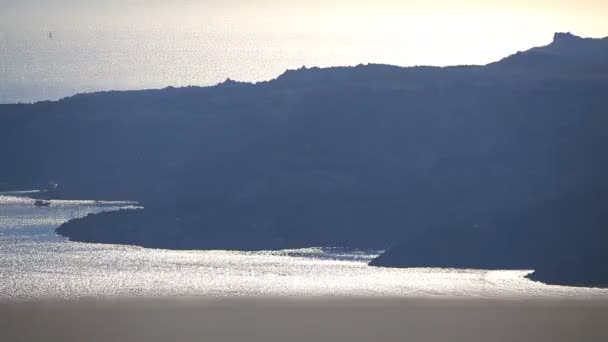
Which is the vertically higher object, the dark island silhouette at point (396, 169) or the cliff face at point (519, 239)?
the dark island silhouette at point (396, 169)

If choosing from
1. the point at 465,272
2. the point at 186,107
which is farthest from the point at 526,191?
the point at 186,107

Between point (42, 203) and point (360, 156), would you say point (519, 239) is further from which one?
point (42, 203)

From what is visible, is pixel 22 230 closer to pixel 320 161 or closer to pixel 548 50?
pixel 320 161

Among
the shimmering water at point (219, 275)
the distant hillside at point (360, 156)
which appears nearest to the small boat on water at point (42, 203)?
the distant hillside at point (360, 156)

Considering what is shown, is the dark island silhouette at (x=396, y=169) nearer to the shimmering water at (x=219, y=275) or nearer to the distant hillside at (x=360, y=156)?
the distant hillside at (x=360, y=156)

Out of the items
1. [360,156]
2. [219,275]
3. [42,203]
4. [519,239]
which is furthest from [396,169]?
[219,275]
